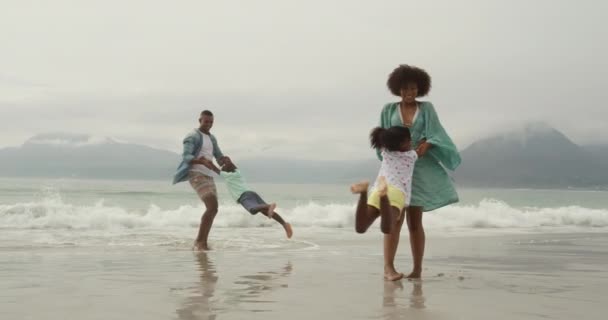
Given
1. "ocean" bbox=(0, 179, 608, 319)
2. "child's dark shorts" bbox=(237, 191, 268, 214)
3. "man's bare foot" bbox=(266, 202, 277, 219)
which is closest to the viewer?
"ocean" bbox=(0, 179, 608, 319)

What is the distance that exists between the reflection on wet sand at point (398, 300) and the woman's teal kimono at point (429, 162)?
0.68 meters

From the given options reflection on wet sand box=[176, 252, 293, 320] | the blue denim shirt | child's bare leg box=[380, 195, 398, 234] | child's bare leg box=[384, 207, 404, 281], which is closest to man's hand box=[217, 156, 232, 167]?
the blue denim shirt

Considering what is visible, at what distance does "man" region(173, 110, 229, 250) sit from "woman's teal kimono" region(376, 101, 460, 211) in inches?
126

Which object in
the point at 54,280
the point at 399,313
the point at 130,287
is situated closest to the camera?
the point at 399,313

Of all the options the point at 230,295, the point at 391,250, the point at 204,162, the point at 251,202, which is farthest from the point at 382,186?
the point at 204,162

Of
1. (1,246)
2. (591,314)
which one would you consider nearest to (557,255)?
(591,314)

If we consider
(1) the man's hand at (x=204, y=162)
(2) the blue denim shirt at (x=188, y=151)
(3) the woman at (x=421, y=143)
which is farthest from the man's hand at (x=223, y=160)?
(3) the woman at (x=421, y=143)

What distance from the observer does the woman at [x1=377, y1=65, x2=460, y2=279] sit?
4961mm

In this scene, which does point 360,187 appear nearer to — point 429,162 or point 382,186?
point 382,186

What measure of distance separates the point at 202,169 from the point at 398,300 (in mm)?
4203

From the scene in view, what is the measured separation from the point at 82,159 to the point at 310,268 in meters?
203

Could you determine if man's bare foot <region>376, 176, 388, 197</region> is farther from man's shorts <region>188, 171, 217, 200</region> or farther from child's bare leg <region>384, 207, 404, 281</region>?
man's shorts <region>188, 171, 217, 200</region>

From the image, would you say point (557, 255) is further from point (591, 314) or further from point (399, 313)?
point (399, 313)

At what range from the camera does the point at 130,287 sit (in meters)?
4.46
